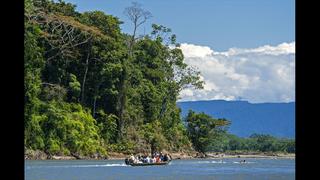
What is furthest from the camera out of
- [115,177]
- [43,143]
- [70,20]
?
[70,20]

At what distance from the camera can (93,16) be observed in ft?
149

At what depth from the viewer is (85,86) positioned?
44.0 metres

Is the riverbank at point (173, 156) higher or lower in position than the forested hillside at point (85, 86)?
lower

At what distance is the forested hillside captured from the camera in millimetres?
38784

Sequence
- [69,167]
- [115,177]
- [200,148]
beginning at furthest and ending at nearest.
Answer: [200,148], [69,167], [115,177]

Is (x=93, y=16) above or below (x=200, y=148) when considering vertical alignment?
above

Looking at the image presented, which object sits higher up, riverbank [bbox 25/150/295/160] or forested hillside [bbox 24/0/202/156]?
forested hillside [bbox 24/0/202/156]

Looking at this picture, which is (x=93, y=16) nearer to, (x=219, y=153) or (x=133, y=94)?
(x=133, y=94)

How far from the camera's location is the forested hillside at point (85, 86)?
1527 inches

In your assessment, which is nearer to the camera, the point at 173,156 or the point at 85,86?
the point at 85,86
